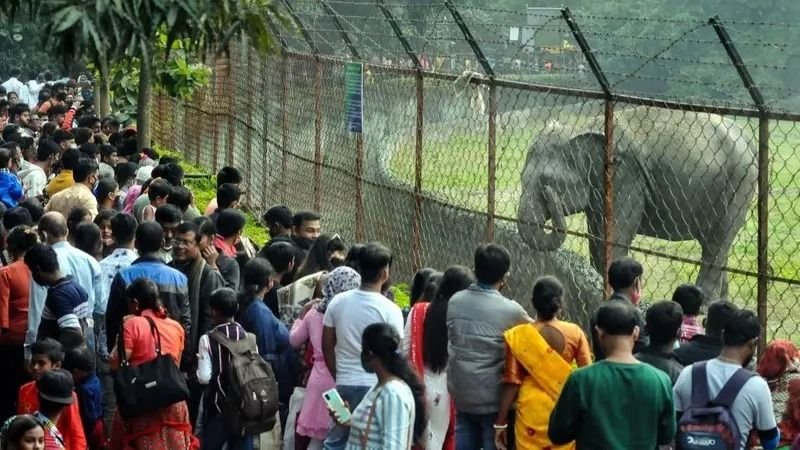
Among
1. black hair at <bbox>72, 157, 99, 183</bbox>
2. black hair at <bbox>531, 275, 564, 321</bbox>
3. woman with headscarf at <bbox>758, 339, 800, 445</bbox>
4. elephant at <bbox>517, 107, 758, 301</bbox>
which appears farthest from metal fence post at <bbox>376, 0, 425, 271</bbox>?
woman with headscarf at <bbox>758, 339, 800, 445</bbox>

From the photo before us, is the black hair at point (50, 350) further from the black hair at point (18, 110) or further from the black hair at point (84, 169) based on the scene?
the black hair at point (18, 110)

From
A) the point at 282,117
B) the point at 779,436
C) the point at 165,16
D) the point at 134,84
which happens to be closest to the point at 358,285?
the point at 779,436

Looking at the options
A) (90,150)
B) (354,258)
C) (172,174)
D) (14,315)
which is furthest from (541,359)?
(90,150)

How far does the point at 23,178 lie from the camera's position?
15.5 meters

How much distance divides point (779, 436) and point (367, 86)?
25.7 feet

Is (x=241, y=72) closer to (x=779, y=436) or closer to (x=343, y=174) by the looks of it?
(x=343, y=174)

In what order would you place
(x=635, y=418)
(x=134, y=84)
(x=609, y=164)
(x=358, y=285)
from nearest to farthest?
(x=635, y=418) → (x=358, y=285) → (x=609, y=164) → (x=134, y=84)

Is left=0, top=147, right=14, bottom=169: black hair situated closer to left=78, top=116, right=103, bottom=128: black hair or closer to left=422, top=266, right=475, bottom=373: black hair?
left=78, top=116, right=103, bottom=128: black hair

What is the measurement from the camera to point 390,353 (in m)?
7.66

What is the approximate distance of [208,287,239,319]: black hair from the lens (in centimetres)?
896

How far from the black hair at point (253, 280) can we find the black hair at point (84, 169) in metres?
3.60

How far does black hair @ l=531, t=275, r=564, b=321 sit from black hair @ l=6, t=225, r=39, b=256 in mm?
3528

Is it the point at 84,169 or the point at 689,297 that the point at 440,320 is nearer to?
→ the point at 689,297

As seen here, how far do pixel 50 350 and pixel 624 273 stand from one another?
294 cm
